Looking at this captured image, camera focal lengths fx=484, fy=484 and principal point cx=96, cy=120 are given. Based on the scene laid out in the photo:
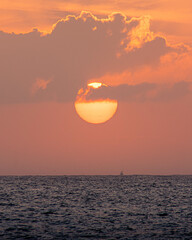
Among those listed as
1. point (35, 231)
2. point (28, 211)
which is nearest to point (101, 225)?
point (35, 231)

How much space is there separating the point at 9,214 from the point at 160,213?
23435 millimetres

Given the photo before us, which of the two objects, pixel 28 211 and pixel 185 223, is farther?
pixel 28 211

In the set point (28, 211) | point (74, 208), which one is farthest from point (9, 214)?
point (74, 208)

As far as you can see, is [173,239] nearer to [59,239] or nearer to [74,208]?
[59,239]

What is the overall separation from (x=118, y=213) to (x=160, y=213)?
21.7ft

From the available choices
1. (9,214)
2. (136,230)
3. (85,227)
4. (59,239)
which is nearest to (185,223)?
(136,230)

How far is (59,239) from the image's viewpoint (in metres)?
50.7

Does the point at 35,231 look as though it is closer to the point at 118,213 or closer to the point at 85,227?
the point at 85,227

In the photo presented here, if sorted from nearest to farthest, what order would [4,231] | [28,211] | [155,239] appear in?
[155,239]
[4,231]
[28,211]

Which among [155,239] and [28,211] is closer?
[155,239]

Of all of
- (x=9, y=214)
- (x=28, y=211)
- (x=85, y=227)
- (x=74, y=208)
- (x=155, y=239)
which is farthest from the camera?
(x=74, y=208)

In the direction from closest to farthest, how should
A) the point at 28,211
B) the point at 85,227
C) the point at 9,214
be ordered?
the point at 85,227, the point at 9,214, the point at 28,211

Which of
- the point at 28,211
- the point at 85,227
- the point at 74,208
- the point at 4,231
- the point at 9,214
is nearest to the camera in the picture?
the point at 4,231

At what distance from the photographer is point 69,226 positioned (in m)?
60.3
